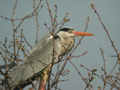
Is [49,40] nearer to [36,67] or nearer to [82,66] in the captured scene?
[36,67]

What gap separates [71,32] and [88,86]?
5.35 feet

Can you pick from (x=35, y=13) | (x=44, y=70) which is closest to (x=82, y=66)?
(x=35, y=13)

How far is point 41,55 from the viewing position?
10.7 ft

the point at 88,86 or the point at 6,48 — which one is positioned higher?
the point at 6,48

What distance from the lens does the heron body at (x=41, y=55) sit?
2914 mm

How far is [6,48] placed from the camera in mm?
2309

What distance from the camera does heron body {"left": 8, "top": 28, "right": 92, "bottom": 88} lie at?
2914mm

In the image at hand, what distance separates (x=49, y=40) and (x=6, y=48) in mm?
1023

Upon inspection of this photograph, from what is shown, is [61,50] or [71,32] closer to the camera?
[61,50]

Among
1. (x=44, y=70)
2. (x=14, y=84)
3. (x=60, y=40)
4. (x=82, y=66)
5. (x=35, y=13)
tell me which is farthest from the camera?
(x=60, y=40)

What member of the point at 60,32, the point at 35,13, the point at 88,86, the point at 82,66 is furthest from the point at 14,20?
the point at 60,32

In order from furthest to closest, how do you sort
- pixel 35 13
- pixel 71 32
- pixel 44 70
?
pixel 71 32
pixel 44 70
pixel 35 13

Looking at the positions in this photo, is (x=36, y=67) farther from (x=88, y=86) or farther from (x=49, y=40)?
(x=88, y=86)

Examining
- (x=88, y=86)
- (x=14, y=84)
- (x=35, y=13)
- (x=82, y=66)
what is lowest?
(x=14, y=84)
